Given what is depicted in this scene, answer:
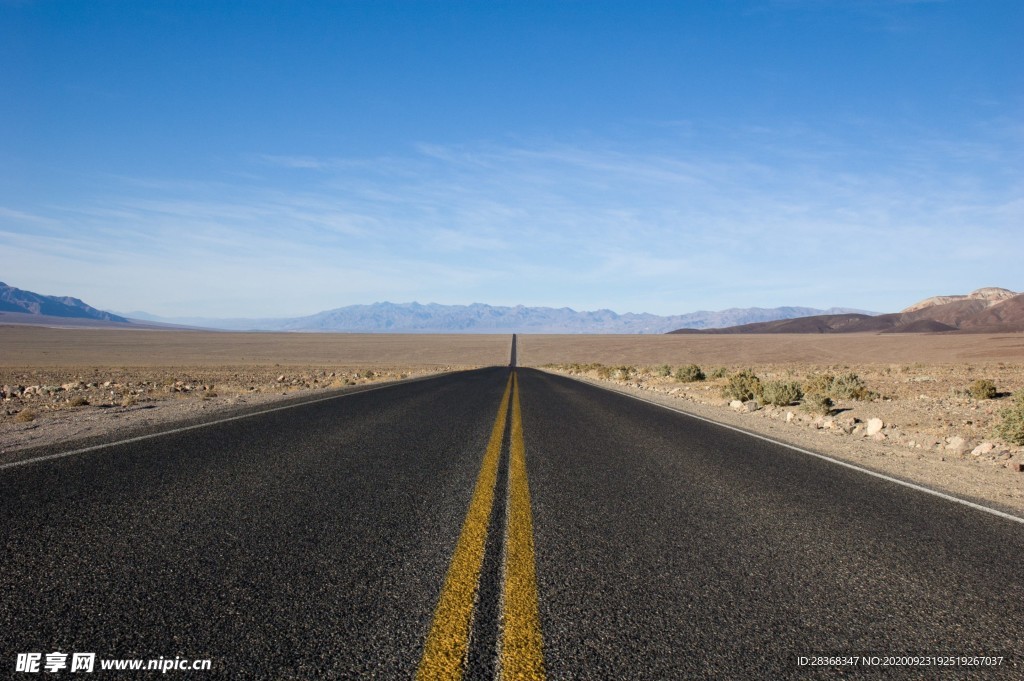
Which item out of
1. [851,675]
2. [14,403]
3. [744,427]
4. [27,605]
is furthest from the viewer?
[14,403]

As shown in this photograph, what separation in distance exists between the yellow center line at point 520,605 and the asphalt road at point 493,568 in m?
0.01

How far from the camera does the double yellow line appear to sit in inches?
99.8

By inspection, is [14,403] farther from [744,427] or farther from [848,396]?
[848,396]

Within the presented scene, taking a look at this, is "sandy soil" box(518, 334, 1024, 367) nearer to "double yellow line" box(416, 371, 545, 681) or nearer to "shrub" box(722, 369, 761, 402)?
"shrub" box(722, 369, 761, 402)

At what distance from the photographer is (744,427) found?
1226 cm

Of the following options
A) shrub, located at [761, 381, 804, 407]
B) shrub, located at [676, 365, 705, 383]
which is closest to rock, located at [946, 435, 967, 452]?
shrub, located at [761, 381, 804, 407]

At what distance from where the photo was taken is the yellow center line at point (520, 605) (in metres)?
2.53

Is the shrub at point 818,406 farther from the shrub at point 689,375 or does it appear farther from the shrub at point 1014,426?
the shrub at point 689,375

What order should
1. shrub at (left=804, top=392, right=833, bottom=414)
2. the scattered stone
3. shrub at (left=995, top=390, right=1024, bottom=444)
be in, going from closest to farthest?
the scattered stone → shrub at (left=995, top=390, right=1024, bottom=444) → shrub at (left=804, top=392, right=833, bottom=414)

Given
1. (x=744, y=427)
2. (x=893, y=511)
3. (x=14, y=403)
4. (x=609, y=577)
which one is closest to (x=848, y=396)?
(x=744, y=427)

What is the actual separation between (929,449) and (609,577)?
9.16 metres

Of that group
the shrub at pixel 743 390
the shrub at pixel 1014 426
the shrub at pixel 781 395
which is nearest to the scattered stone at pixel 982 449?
the shrub at pixel 1014 426

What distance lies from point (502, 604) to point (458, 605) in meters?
0.23

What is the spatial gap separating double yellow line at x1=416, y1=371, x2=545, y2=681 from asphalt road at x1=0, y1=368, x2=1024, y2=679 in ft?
0.05
